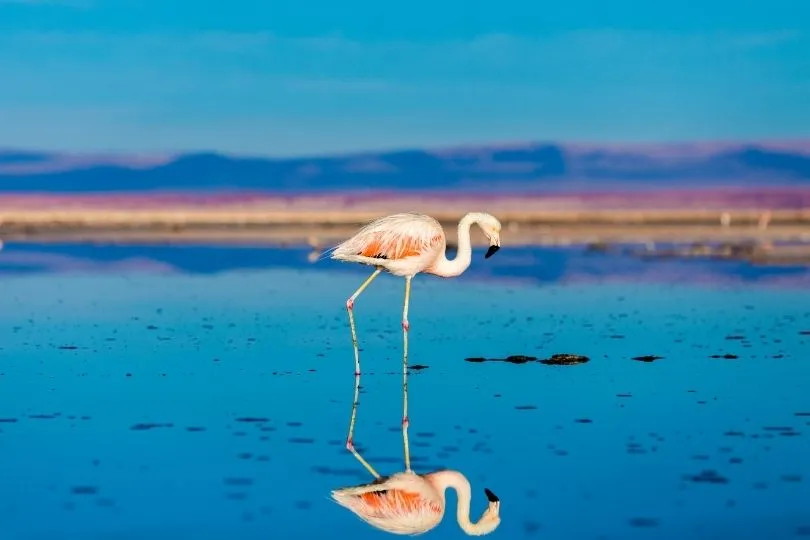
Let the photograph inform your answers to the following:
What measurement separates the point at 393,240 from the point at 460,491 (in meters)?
5.07

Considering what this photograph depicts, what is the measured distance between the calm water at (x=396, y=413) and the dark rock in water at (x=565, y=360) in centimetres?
11

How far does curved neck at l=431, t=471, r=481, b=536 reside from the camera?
22.1ft

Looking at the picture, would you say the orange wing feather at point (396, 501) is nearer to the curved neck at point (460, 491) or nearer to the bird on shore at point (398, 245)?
the curved neck at point (460, 491)

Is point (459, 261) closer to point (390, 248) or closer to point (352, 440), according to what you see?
point (390, 248)

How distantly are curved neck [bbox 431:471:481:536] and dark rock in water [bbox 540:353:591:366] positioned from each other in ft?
13.7

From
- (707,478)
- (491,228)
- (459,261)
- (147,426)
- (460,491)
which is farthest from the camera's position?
(459,261)

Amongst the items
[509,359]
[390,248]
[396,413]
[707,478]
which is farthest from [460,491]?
[390,248]

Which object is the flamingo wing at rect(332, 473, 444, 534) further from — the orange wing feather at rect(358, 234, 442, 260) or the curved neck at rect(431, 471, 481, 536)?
the orange wing feather at rect(358, 234, 442, 260)

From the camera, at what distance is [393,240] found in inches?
477

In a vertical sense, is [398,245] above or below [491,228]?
below

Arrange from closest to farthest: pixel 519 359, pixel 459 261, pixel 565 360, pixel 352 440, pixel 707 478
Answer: pixel 707 478 < pixel 352 440 < pixel 565 360 < pixel 519 359 < pixel 459 261

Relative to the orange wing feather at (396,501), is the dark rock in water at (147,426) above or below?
above

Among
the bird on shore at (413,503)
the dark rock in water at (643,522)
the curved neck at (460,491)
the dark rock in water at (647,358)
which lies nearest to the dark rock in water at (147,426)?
the bird on shore at (413,503)

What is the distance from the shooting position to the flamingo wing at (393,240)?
12125 mm
